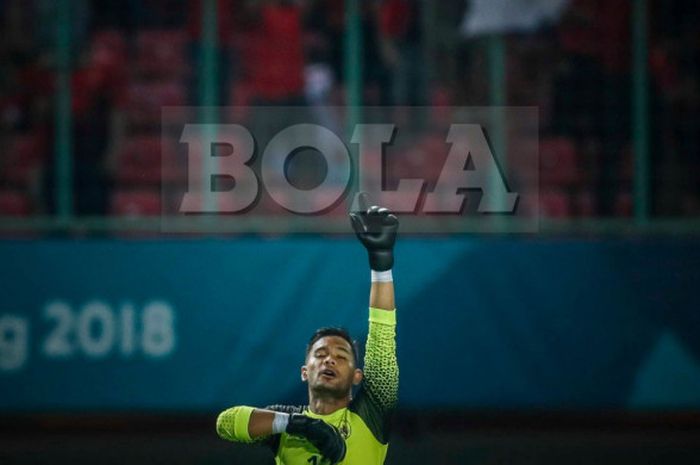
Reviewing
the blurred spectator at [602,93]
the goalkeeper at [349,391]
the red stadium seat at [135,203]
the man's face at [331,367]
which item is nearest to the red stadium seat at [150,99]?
the red stadium seat at [135,203]

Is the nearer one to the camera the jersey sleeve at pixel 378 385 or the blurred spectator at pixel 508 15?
the jersey sleeve at pixel 378 385

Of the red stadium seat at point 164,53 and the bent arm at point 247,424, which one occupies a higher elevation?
the red stadium seat at point 164,53

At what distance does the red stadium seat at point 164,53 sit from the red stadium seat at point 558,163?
2740mm

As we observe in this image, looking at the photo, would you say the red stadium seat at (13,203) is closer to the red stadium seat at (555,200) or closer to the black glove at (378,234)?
the red stadium seat at (555,200)

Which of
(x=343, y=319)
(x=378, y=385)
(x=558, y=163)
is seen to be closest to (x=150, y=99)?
(x=343, y=319)

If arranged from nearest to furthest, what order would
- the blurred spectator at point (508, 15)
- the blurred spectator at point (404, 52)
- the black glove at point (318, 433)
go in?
the black glove at point (318, 433), the blurred spectator at point (404, 52), the blurred spectator at point (508, 15)

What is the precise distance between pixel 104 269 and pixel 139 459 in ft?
4.56

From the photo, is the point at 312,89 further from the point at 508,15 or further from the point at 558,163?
the point at 558,163

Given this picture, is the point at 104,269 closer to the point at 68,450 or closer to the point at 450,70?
the point at 68,450

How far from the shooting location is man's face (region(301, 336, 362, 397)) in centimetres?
544

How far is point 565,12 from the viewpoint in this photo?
34.8 ft

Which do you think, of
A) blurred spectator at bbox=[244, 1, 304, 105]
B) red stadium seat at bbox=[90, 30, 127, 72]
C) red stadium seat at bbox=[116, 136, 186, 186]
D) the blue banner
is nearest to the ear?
the blue banner

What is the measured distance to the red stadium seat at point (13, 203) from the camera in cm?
1012

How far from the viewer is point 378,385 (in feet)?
18.5
